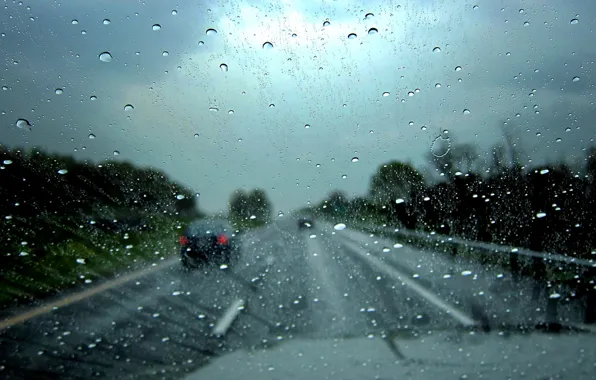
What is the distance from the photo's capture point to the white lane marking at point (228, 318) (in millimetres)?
5146

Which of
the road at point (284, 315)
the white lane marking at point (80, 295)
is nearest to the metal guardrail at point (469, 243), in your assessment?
the road at point (284, 315)

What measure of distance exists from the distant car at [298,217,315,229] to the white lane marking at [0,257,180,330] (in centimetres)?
133

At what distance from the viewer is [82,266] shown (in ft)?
21.2

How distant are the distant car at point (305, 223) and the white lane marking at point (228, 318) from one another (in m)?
1.04

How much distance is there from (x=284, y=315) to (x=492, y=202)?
2.69 metres

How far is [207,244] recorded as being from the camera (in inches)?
242

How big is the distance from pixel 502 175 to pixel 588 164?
98 cm

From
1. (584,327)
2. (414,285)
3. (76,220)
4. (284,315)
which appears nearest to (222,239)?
(284,315)

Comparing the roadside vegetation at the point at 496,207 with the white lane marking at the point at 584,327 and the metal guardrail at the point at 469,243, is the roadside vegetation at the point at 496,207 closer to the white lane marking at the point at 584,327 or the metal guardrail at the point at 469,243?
the metal guardrail at the point at 469,243

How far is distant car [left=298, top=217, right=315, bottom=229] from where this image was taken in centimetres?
627

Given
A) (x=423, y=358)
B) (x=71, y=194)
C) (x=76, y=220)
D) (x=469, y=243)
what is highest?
(x=71, y=194)

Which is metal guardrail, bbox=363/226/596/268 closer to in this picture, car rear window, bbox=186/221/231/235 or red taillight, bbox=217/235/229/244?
red taillight, bbox=217/235/229/244

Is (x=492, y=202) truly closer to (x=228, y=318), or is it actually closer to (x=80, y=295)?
(x=228, y=318)

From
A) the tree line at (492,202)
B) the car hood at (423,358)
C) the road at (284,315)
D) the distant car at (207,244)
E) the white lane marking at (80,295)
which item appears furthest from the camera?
the tree line at (492,202)
